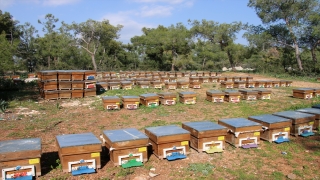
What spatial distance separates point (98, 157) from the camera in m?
5.18

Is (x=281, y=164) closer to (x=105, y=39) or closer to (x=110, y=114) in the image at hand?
(x=110, y=114)

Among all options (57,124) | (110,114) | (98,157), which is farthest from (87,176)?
(110,114)

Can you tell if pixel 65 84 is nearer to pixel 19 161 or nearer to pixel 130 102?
pixel 130 102

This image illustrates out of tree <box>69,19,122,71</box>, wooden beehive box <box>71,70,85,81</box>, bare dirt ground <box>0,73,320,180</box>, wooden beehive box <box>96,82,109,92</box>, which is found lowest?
bare dirt ground <box>0,73,320,180</box>

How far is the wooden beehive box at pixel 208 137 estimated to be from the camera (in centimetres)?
607

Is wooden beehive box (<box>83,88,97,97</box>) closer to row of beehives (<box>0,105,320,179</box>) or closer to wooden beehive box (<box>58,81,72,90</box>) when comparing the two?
wooden beehive box (<box>58,81,72,90</box>)

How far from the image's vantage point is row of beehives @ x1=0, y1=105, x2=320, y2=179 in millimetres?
4691

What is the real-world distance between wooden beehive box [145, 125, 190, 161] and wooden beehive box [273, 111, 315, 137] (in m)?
3.51

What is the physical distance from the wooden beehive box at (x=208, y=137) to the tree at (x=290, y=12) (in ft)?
88.5

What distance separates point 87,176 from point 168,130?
6.42 ft

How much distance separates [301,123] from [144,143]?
4852 millimetres

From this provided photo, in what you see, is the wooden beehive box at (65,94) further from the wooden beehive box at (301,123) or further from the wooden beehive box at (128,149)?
the wooden beehive box at (301,123)

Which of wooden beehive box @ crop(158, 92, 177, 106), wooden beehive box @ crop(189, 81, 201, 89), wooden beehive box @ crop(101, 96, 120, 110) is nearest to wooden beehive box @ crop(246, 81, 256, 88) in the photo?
wooden beehive box @ crop(189, 81, 201, 89)

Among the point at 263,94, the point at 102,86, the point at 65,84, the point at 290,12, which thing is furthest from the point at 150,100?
the point at 290,12
